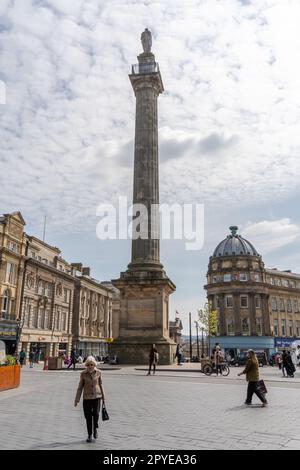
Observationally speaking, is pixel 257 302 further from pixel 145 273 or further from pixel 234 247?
pixel 145 273

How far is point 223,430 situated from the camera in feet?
24.9

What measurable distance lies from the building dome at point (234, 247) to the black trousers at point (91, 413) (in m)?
64.8

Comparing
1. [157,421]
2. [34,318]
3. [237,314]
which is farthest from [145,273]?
[237,314]

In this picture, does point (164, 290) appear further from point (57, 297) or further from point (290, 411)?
point (57, 297)

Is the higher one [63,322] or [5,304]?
[5,304]

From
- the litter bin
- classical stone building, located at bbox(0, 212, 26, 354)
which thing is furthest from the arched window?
the litter bin

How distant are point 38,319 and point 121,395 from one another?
125 feet

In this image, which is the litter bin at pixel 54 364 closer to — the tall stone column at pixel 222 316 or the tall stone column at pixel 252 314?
the tall stone column at pixel 222 316

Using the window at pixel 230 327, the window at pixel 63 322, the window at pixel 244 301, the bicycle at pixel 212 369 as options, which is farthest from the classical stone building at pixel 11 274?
the window at pixel 244 301

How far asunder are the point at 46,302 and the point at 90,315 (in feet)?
59.7

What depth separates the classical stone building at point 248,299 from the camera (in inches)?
2547

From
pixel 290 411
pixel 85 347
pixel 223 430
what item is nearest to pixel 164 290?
pixel 290 411

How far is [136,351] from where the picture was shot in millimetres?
25578

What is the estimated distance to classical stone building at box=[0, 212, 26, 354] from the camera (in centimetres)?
4106
